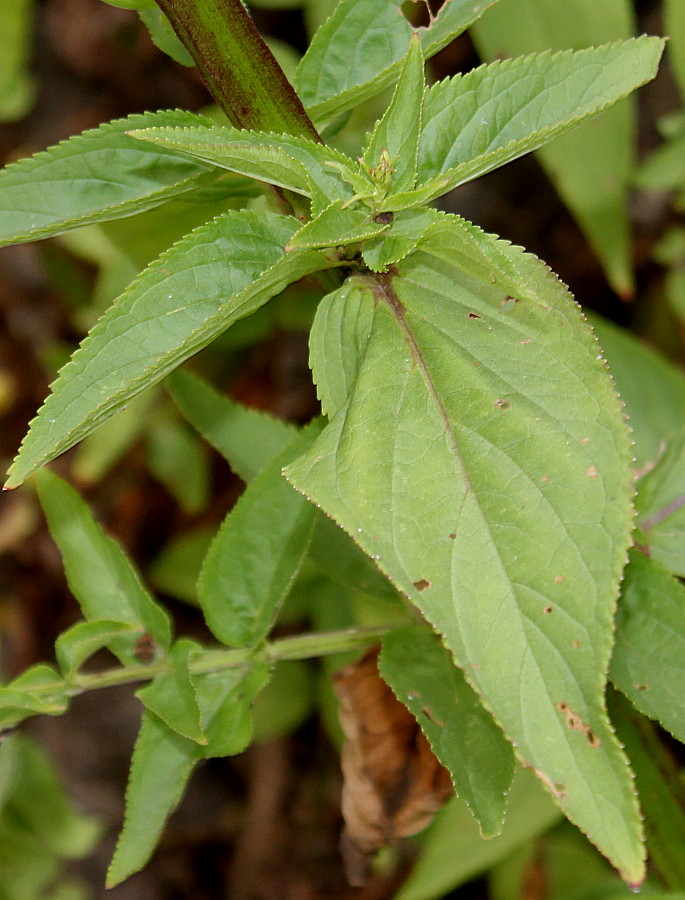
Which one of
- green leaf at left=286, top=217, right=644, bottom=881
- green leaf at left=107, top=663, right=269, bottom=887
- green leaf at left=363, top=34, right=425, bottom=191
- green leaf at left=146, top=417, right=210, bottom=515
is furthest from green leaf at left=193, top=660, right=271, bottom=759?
green leaf at left=146, top=417, right=210, bottom=515

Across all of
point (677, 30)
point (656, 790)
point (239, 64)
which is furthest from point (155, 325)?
point (677, 30)

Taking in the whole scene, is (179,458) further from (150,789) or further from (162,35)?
(162,35)

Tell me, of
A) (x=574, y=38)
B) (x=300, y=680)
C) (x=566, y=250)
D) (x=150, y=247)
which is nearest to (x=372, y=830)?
(x=150, y=247)

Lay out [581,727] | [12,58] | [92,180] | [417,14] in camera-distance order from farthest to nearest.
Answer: [12,58] < [417,14] < [92,180] < [581,727]

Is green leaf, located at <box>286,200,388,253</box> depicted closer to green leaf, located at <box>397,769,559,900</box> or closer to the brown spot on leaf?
the brown spot on leaf

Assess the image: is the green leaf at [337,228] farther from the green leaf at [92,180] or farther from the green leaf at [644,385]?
the green leaf at [644,385]

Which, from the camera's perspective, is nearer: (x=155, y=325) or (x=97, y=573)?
(x=155, y=325)

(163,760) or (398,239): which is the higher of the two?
(398,239)
